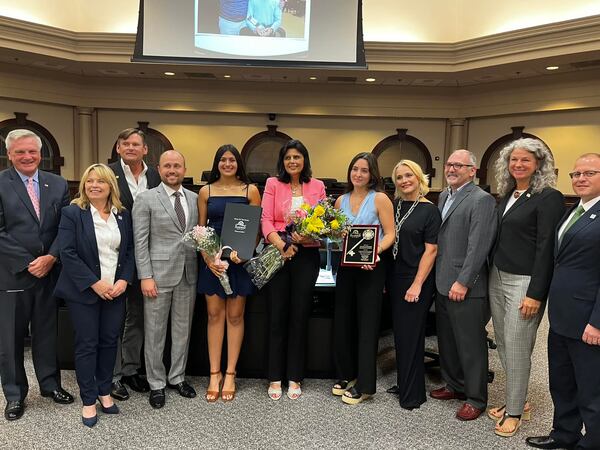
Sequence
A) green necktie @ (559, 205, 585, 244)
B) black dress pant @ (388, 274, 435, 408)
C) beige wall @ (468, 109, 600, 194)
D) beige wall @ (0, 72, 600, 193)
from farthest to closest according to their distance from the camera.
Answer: beige wall @ (0, 72, 600, 193), beige wall @ (468, 109, 600, 194), black dress pant @ (388, 274, 435, 408), green necktie @ (559, 205, 585, 244)

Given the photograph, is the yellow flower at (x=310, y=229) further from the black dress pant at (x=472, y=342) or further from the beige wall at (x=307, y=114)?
Answer: the beige wall at (x=307, y=114)

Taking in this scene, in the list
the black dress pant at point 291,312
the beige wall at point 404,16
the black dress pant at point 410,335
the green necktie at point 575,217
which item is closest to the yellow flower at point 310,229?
the black dress pant at point 291,312

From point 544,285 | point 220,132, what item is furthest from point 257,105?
point 544,285

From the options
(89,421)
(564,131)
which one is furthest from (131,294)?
(564,131)

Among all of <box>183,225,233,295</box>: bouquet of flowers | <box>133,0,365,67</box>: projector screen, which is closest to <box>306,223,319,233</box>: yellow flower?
→ <box>183,225,233,295</box>: bouquet of flowers

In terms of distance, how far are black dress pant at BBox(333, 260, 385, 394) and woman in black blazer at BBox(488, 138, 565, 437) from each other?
74 cm

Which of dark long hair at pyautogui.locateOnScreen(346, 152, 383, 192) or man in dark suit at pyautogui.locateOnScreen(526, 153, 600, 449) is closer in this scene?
man in dark suit at pyautogui.locateOnScreen(526, 153, 600, 449)

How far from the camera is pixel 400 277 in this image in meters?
2.93

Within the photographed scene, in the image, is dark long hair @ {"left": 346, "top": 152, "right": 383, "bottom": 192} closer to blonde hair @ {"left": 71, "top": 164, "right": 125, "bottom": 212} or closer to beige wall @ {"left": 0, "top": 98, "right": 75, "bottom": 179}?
blonde hair @ {"left": 71, "top": 164, "right": 125, "bottom": 212}

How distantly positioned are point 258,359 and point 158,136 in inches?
319

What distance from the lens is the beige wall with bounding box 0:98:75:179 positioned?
9133mm

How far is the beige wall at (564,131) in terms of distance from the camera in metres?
8.59

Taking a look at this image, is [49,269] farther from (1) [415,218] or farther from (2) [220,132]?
(2) [220,132]

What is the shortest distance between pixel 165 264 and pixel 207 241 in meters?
0.37
